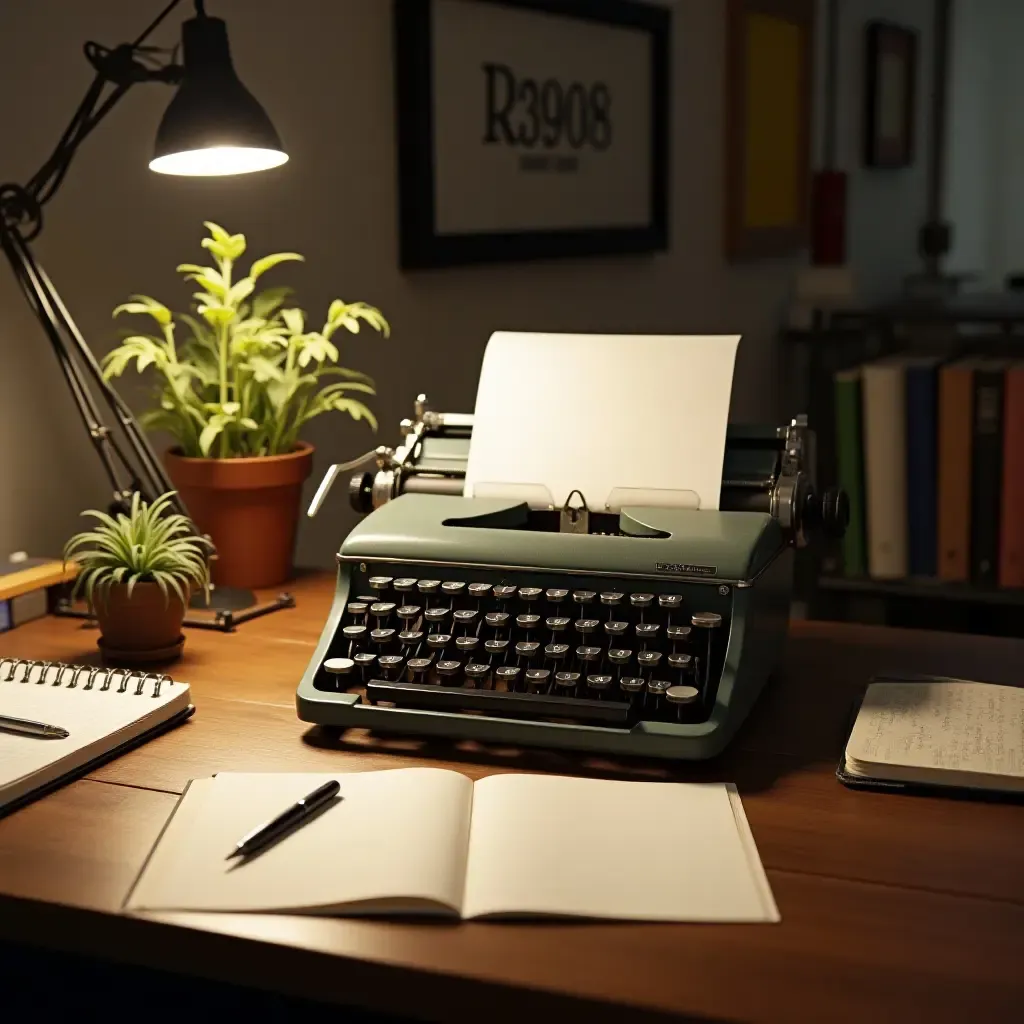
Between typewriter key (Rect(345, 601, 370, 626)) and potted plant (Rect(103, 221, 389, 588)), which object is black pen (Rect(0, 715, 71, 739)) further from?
potted plant (Rect(103, 221, 389, 588))

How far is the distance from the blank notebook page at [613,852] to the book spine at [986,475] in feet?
4.71

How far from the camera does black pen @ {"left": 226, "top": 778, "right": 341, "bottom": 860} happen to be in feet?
2.95

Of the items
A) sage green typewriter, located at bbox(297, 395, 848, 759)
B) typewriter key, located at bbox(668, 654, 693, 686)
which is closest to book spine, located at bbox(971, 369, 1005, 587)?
sage green typewriter, located at bbox(297, 395, 848, 759)

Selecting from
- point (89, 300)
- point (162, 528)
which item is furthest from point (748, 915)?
point (89, 300)

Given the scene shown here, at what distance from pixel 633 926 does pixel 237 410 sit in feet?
2.96

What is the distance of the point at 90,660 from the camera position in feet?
4.42

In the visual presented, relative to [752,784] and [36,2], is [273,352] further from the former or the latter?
[752,784]

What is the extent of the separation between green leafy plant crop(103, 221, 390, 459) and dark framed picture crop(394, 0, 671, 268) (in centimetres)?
51

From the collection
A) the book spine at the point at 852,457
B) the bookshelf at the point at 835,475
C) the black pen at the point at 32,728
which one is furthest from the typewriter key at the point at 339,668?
the bookshelf at the point at 835,475

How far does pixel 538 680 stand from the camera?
112 cm

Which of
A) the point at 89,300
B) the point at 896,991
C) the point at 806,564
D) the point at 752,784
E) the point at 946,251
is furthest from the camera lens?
the point at 946,251

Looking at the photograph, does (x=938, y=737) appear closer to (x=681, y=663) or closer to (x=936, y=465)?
(x=681, y=663)

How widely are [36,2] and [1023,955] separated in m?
1.41

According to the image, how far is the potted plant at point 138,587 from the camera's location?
130 centimetres
